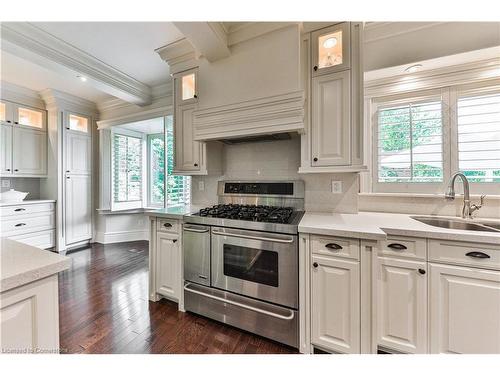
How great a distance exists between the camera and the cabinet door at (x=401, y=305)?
1.30 metres

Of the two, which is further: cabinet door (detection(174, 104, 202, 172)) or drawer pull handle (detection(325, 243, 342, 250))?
cabinet door (detection(174, 104, 202, 172))

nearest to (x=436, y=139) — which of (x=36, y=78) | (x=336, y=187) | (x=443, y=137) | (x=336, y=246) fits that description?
(x=443, y=137)

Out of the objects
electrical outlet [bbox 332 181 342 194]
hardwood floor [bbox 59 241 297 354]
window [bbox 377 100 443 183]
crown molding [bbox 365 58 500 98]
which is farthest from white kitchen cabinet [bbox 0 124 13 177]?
window [bbox 377 100 443 183]

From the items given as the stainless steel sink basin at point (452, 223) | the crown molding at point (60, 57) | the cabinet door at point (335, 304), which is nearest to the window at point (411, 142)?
the stainless steel sink basin at point (452, 223)

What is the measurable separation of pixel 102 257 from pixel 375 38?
448 centimetres

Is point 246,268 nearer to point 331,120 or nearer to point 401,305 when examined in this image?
point 401,305

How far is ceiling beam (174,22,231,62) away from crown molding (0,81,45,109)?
3.46 m

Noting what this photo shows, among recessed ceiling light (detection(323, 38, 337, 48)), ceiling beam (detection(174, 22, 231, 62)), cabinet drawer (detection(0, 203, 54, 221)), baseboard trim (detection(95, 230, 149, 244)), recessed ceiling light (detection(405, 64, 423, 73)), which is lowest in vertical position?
baseboard trim (detection(95, 230, 149, 244))

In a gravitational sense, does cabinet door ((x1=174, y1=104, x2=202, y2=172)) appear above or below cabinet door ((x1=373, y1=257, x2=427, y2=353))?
above

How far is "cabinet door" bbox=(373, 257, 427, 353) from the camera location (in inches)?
51.3

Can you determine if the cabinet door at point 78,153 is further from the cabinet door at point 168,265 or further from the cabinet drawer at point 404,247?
the cabinet drawer at point 404,247

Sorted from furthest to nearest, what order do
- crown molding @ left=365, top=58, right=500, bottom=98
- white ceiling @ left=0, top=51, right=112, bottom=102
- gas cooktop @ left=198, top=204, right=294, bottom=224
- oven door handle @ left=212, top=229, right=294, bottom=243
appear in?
white ceiling @ left=0, top=51, right=112, bottom=102 → crown molding @ left=365, top=58, right=500, bottom=98 → gas cooktop @ left=198, top=204, right=294, bottom=224 → oven door handle @ left=212, top=229, right=294, bottom=243

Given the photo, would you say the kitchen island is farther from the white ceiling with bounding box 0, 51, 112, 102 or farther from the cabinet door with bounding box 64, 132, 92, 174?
the cabinet door with bounding box 64, 132, 92, 174

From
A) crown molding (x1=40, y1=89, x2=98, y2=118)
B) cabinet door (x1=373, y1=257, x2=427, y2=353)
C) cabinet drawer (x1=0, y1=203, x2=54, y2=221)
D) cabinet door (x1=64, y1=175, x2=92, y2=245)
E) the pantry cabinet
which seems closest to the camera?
cabinet door (x1=373, y1=257, x2=427, y2=353)
